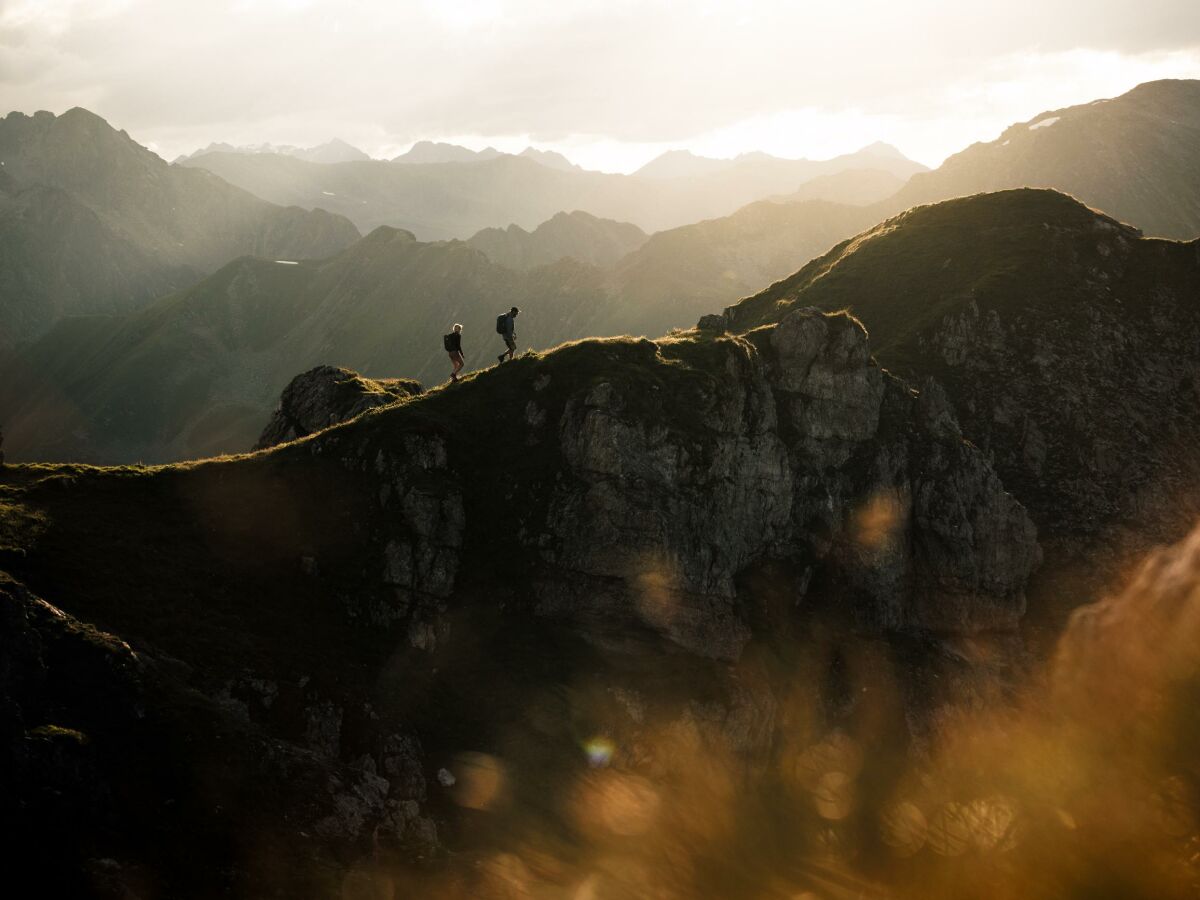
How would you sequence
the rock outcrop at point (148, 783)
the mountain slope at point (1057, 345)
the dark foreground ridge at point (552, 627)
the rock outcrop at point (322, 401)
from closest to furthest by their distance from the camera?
→ the rock outcrop at point (148, 783) < the dark foreground ridge at point (552, 627) < the rock outcrop at point (322, 401) < the mountain slope at point (1057, 345)

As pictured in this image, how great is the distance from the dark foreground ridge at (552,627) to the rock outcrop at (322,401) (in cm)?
48

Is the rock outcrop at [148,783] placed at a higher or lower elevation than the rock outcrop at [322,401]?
lower

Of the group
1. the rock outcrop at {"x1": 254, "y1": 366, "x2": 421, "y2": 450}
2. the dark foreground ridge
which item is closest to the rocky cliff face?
the dark foreground ridge

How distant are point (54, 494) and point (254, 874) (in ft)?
60.4

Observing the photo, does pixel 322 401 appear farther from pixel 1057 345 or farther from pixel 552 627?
pixel 1057 345

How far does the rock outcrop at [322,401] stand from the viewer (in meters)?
46.2

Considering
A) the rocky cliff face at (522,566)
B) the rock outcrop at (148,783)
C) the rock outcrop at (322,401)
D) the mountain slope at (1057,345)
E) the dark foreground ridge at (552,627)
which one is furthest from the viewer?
the mountain slope at (1057,345)

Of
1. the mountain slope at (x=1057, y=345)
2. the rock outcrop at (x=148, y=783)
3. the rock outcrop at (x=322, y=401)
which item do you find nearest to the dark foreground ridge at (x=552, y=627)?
the rock outcrop at (x=148, y=783)

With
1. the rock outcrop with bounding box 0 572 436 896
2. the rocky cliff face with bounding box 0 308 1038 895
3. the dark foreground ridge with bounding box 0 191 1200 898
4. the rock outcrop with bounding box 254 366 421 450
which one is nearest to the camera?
the rock outcrop with bounding box 0 572 436 896

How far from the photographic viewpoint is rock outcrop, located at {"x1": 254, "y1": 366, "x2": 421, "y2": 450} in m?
46.2

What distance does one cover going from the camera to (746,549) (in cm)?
4028

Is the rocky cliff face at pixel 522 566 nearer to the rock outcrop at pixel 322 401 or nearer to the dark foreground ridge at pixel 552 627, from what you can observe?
the dark foreground ridge at pixel 552 627

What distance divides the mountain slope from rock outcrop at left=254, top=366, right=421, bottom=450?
104ft

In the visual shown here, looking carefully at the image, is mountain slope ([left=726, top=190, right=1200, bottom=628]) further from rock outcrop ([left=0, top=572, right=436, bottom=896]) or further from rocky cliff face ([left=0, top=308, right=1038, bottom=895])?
rock outcrop ([left=0, top=572, right=436, bottom=896])
